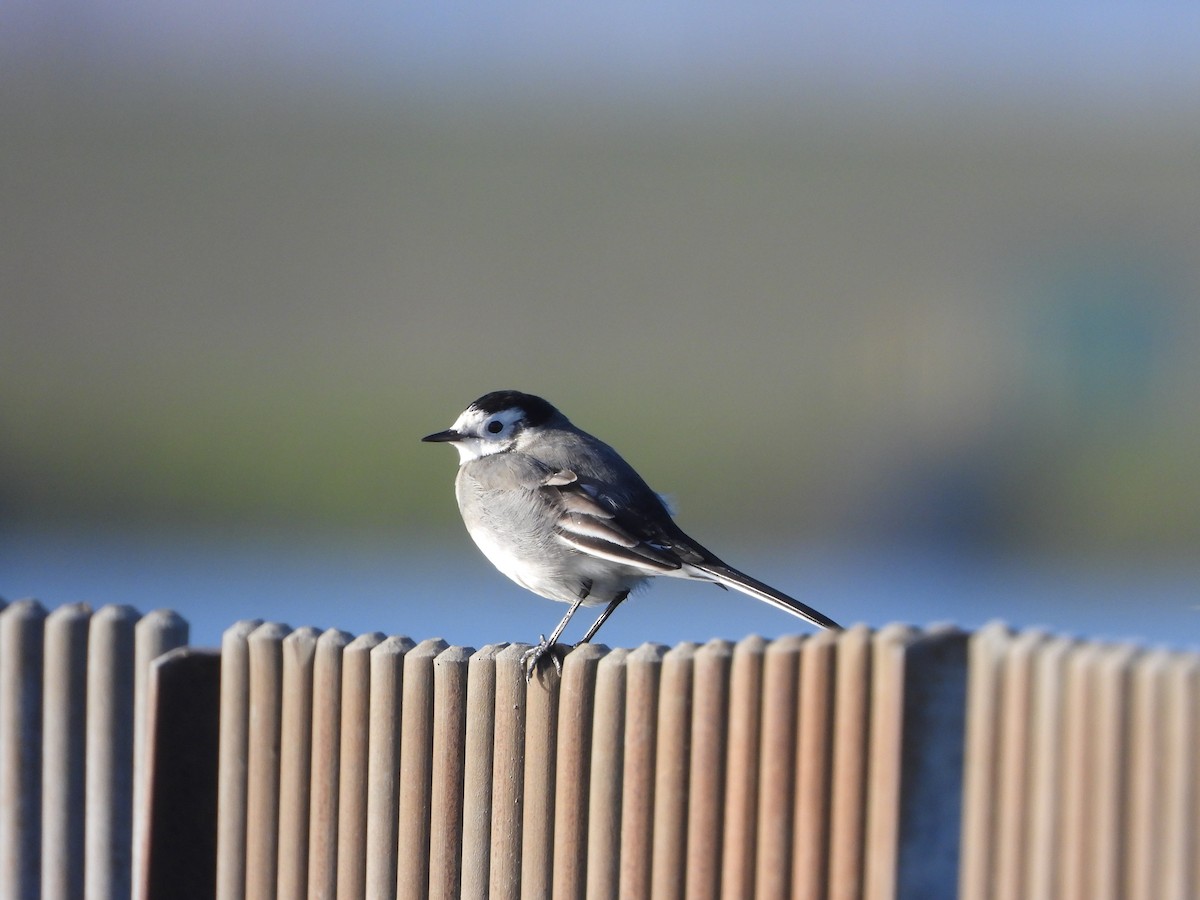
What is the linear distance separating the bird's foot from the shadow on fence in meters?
0.03

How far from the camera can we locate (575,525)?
4.39 meters

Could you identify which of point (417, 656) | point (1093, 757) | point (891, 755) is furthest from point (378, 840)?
point (1093, 757)

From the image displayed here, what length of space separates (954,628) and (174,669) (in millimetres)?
1959

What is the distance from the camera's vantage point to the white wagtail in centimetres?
420

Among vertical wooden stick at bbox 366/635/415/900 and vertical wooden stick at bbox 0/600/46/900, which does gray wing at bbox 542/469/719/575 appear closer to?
vertical wooden stick at bbox 366/635/415/900

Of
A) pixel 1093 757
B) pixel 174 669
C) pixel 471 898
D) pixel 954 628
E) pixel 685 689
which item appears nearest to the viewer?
pixel 1093 757

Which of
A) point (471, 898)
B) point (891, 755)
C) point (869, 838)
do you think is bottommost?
point (471, 898)

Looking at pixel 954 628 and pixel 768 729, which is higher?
pixel 954 628

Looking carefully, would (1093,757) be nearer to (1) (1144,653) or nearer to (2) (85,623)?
(1) (1144,653)

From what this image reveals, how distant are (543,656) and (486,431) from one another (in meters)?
2.12

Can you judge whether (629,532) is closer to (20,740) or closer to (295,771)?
(295,771)

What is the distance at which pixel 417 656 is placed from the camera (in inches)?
120

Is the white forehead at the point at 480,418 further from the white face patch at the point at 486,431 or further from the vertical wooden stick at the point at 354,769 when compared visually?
the vertical wooden stick at the point at 354,769

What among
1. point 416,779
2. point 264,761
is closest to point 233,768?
point 264,761
